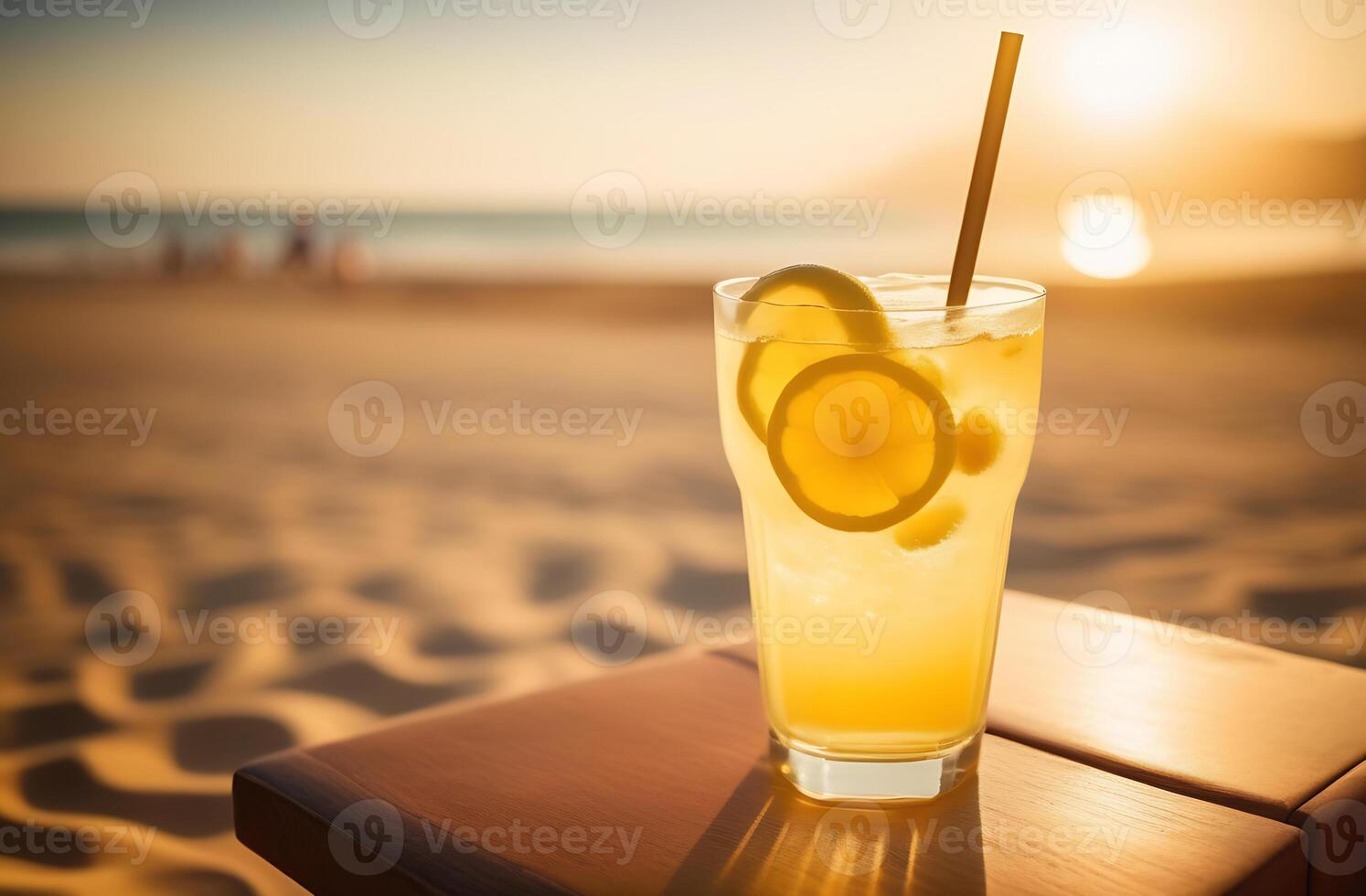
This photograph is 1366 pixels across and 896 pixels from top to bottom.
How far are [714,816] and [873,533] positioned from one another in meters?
0.23

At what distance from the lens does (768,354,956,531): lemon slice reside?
0.77m

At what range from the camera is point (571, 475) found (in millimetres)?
4188

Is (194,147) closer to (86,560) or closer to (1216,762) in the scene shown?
(86,560)

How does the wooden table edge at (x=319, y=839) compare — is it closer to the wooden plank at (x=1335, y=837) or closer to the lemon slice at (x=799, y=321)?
the lemon slice at (x=799, y=321)

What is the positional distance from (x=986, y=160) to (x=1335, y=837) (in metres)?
0.52

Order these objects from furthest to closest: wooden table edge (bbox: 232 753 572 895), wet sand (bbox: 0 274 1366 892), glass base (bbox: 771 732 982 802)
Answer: wet sand (bbox: 0 274 1366 892) → glass base (bbox: 771 732 982 802) → wooden table edge (bbox: 232 753 572 895)

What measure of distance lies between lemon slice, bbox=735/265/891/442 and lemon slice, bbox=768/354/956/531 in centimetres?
2

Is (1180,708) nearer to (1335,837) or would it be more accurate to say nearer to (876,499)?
(1335,837)

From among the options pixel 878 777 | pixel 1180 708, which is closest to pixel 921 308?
pixel 878 777

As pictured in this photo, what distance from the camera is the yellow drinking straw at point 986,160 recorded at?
819 millimetres

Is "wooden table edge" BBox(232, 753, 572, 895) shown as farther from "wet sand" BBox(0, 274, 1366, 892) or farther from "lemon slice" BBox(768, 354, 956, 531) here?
"wet sand" BBox(0, 274, 1366, 892)

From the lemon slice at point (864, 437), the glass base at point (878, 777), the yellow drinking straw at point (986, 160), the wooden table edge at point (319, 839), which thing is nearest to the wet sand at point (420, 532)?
the wooden table edge at point (319, 839)

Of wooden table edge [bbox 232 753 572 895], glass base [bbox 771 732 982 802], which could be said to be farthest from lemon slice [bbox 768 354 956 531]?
wooden table edge [bbox 232 753 572 895]

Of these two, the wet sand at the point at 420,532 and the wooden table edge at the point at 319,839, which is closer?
the wooden table edge at the point at 319,839
